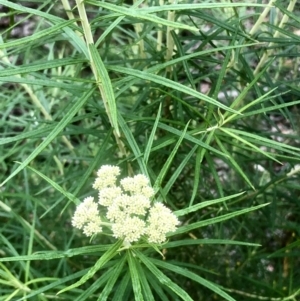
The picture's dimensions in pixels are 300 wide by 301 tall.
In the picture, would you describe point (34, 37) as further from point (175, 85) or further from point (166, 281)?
point (166, 281)

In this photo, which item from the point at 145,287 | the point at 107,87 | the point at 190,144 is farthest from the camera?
the point at 190,144

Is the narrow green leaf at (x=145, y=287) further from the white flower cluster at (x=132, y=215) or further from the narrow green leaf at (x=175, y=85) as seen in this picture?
the narrow green leaf at (x=175, y=85)

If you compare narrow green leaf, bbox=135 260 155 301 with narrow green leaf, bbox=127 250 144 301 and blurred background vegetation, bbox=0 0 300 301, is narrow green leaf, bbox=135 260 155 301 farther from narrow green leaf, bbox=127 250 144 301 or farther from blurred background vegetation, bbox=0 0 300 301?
blurred background vegetation, bbox=0 0 300 301

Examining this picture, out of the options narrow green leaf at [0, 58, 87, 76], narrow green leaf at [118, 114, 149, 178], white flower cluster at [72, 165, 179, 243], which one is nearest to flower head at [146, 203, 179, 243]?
white flower cluster at [72, 165, 179, 243]

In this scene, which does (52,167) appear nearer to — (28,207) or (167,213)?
(28,207)

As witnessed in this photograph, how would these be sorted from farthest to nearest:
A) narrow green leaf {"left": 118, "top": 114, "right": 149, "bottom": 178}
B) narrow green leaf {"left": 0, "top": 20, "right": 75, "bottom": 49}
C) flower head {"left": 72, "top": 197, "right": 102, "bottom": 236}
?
1. narrow green leaf {"left": 118, "top": 114, "right": 149, "bottom": 178}
2. flower head {"left": 72, "top": 197, "right": 102, "bottom": 236}
3. narrow green leaf {"left": 0, "top": 20, "right": 75, "bottom": 49}

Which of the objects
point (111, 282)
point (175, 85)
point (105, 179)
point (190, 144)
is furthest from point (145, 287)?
point (190, 144)

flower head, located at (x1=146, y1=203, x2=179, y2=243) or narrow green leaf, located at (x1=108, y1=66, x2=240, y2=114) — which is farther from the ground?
narrow green leaf, located at (x1=108, y1=66, x2=240, y2=114)

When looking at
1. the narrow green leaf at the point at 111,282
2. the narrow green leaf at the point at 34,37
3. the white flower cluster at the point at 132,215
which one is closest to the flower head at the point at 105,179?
the white flower cluster at the point at 132,215

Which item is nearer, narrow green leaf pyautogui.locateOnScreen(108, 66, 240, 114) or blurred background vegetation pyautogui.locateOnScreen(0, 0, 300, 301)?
narrow green leaf pyautogui.locateOnScreen(108, 66, 240, 114)

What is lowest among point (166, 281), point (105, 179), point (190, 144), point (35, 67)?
point (166, 281)

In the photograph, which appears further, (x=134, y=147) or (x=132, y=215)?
(x=134, y=147)

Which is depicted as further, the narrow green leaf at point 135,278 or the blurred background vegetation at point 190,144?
the blurred background vegetation at point 190,144
